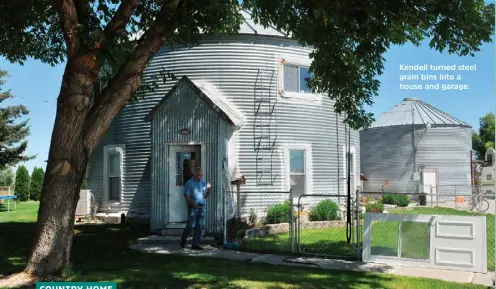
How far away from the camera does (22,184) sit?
1583 inches

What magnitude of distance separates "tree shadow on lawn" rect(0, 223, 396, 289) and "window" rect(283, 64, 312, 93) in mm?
8338

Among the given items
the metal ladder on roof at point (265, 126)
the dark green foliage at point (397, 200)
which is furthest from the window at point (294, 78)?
the dark green foliage at point (397, 200)

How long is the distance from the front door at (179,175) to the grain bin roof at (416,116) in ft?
72.7

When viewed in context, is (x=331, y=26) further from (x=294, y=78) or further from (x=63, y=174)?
(x=294, y=78)

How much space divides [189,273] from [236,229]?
5.37 metres

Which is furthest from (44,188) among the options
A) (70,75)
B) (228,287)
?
(228,287)

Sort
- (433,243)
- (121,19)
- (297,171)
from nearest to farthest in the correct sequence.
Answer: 1. (121,19)
2. (433,243)
3. (297,171)

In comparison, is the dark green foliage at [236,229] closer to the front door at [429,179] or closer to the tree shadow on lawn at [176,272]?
the tree shadow on lawn at [176,272]

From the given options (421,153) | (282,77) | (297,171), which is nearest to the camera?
(282,77)

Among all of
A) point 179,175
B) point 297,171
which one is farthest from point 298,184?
point 179,175

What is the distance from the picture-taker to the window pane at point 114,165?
57.6 ft

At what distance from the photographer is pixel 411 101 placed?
35312 millimetres

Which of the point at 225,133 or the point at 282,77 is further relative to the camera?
the point at 282,77

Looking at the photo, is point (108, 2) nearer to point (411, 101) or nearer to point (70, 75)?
point (70, 75)
